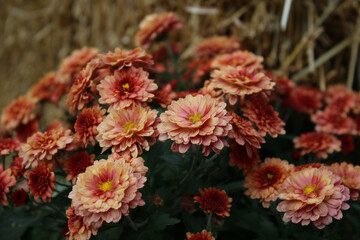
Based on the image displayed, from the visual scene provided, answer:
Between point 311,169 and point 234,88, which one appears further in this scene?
point 234,88

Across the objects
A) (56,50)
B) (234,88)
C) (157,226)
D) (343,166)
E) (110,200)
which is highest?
(234,88)

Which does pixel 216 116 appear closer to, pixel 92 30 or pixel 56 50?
pixel 92 30

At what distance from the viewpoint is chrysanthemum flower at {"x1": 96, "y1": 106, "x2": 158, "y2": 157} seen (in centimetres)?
95

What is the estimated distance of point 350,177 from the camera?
1.06 meters

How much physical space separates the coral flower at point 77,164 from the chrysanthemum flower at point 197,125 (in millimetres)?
283

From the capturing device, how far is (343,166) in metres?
1.10

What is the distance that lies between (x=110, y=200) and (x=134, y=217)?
0.23 m

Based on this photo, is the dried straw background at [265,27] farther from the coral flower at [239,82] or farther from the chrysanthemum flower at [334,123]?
the coral flower at [239,82]

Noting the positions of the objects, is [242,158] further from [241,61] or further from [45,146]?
[45,146]

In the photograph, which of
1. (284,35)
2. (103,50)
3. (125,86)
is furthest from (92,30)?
(125,86)

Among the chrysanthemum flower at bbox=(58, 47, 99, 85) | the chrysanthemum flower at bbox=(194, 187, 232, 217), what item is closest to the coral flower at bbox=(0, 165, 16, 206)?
the chrysanthemum flower at bbox=(58, 47, 99, 85)

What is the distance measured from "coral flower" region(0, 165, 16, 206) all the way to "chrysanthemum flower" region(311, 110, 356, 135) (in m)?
1.29

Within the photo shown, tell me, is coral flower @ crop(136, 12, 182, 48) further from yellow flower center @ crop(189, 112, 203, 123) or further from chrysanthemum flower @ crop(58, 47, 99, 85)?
yellow flower center @ crop(189, 112, 203, 123)

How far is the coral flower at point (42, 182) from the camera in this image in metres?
1.04
